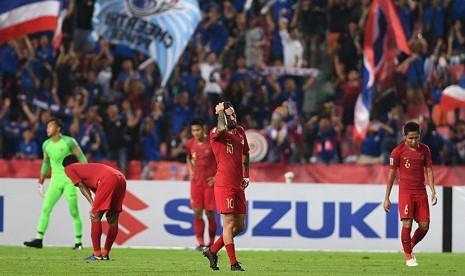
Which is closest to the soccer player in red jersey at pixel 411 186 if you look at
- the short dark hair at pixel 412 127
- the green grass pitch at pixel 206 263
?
the short dark hair at pixel 412 127

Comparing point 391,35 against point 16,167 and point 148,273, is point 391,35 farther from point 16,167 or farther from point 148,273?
point 148,273

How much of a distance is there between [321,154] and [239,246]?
16.1 feet

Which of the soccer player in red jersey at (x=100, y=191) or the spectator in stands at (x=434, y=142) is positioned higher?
the soccer player in red jersey at (x=100, y=191)

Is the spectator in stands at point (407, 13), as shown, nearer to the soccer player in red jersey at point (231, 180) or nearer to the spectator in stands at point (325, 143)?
the spectator in stands at point (325, 143)

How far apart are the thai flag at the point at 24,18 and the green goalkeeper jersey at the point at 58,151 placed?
7.88 meters

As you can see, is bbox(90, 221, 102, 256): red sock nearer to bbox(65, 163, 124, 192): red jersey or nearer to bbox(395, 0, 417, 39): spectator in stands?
bbox(65, 163, 124, 192): red jersey

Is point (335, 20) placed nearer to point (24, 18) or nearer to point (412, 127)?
point (24, 18)

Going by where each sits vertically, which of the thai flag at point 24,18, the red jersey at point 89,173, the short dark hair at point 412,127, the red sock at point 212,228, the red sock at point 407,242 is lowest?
the red sock at point 212,228

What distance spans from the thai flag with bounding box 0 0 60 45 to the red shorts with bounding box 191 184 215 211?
8.50 metres

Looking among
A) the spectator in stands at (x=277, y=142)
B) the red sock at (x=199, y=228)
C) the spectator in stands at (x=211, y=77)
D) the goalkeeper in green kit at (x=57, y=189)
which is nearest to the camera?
the goalkeeper in green kit at (x=57, y=189)

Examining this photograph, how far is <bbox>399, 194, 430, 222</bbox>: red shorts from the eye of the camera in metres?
15.8

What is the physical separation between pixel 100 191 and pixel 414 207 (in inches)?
175

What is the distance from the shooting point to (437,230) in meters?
20.6

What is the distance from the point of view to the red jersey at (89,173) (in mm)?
15672
